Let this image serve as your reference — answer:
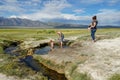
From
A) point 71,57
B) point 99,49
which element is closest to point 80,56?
point 71,57

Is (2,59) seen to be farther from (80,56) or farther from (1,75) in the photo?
(80,56)

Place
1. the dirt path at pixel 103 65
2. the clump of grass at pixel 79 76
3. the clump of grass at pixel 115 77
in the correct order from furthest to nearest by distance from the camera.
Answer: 1. the clump of grass at pixel 79 76
2. the dirt path at pixel 103 65
3. the clump of grass at pixel 115 77

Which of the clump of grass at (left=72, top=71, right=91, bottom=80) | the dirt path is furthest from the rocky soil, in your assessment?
the clump of grass at (left=72, top=71, right=91, bottom=80)

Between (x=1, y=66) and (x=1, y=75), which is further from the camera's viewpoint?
(x=1, y=66)

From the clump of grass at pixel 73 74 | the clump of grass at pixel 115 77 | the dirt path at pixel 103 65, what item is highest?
the dirt path at pixel 103 65

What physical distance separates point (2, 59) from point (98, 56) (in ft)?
→ 43.8

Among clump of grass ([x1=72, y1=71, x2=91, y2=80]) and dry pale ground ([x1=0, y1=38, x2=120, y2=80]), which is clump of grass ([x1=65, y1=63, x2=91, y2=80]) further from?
dry pale ground ([x1=0, y1=38, x2=120, y2=80])

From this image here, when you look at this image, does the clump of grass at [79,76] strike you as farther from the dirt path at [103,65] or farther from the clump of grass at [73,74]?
the dirt path at [103,65]

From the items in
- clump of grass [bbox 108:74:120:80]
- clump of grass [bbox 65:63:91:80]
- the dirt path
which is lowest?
clump of grass [bbox 65:63:91:80]

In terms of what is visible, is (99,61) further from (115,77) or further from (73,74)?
(115,77)

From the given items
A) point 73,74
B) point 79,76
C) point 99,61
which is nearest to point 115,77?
point 79,76

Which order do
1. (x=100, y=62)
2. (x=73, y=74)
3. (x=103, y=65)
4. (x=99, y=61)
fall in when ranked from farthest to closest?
(x=99, y=61), (x=100, y=62), (x=73, y=74), (x=103, y=65)

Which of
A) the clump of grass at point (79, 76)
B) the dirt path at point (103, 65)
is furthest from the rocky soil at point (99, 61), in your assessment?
the clump of grass at point (79, 76)

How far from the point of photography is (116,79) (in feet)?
57.5
